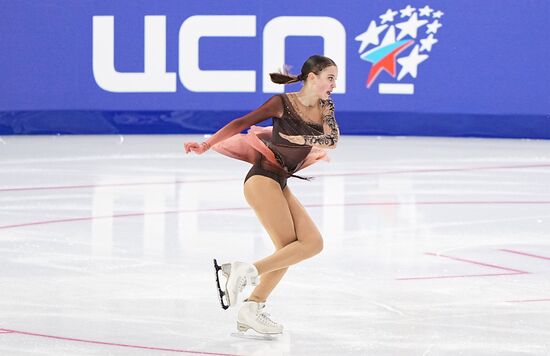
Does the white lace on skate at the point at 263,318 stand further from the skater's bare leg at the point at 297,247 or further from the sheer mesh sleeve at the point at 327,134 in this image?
the sheer mesh sleeve at the point at 327,134

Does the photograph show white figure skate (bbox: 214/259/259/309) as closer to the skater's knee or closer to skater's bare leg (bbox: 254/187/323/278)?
skater's bare leg (bbox: 254/187/323/278)

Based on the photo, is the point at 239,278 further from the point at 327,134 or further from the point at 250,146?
the point at 327,134

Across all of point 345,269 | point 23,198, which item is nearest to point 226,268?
point 345,269

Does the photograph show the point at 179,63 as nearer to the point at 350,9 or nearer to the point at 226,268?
the point at 350,9

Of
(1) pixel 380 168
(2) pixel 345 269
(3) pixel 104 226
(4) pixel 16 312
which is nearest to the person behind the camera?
(4) pixel 16 312

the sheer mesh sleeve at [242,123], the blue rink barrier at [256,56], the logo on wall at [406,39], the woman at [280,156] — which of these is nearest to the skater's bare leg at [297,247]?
the woman at [280,156]

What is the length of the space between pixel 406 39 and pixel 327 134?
10.6 metres

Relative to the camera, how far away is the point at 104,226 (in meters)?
8.72

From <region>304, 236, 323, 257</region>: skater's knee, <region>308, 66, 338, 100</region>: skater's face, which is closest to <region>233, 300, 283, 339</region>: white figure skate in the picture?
<region>304, 236, 323, 257</region>: skater's knee

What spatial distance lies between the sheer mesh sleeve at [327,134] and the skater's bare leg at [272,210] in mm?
250

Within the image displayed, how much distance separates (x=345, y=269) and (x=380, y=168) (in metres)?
5.75

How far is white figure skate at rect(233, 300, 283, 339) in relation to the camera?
5.40 m

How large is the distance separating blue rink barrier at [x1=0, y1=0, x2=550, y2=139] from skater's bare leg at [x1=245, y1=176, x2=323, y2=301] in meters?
10.4

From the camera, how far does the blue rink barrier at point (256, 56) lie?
15.9 m
